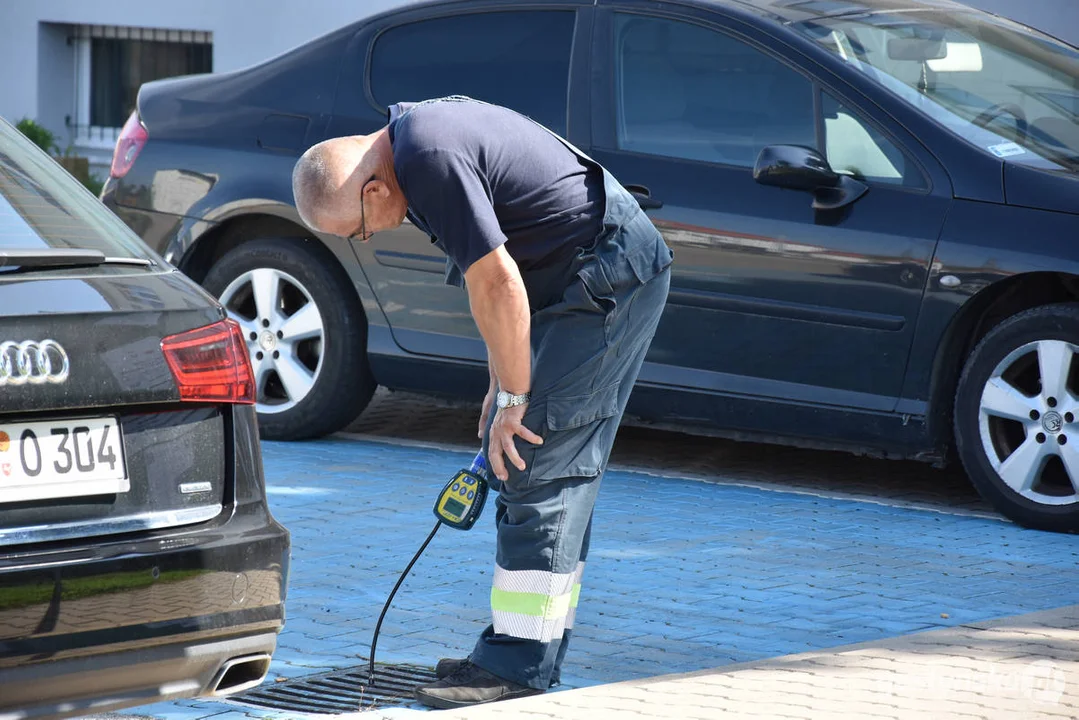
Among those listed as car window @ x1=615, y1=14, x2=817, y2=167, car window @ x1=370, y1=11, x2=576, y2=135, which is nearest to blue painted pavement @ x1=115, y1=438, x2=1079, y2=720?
car window @ x1=615, y1=14, x2=817, y2=167

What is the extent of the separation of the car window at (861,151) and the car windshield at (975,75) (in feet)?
0.58

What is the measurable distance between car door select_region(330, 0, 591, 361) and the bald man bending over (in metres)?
2.75

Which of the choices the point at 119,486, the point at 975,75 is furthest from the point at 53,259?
the point at 975,75

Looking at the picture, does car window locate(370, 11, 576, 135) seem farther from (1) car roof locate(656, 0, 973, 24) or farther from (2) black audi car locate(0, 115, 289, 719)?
(2) black audi car locate(0, 115, 289, 719)

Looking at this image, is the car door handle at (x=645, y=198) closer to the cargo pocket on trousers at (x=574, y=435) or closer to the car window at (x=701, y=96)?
the car window at (x=701, y=96)

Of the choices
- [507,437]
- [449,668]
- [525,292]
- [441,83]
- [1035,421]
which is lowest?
[449,668]

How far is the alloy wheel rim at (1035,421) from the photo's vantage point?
6.06m

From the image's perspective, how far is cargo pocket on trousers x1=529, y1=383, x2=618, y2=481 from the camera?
13.5 ft

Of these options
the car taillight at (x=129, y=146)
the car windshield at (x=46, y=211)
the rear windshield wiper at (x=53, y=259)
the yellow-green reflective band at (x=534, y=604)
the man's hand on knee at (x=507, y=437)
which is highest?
the car windshield at (x=46, y=211)

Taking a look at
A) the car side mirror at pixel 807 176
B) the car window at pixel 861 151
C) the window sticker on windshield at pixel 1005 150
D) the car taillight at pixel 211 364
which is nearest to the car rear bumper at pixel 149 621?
the car taillight at pixel 211 364

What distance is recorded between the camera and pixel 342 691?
4.30 meters

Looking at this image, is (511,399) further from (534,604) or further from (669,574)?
(669,574)

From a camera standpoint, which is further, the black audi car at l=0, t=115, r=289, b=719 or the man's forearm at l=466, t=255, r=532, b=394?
the man's forearm at l=466, t=255, r=532, b=394

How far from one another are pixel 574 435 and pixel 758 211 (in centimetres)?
251
